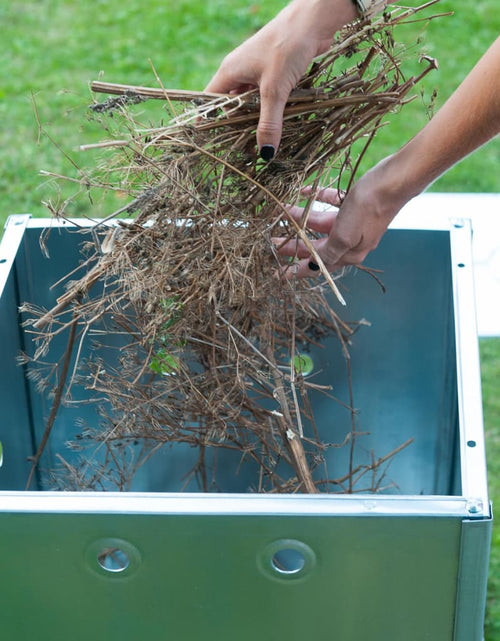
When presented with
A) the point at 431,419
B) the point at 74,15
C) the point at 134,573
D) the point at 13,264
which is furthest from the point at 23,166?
the point at 134,573

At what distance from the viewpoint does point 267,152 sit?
3.60ft

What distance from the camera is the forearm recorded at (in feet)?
3.65

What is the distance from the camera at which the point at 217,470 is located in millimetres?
1528

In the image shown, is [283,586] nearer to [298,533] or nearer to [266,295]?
[298,533]

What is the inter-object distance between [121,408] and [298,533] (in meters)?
0.37

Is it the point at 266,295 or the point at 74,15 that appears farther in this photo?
the point at 74,15

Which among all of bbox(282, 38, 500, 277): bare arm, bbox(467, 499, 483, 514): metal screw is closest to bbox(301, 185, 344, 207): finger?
bbox(282, 38, 500, 277): bare arm

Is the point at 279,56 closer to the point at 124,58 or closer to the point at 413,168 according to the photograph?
the point at 413,168

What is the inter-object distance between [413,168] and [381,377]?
0.43 metres

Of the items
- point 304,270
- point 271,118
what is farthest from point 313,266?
point 271,118

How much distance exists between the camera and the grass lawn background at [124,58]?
3.23m

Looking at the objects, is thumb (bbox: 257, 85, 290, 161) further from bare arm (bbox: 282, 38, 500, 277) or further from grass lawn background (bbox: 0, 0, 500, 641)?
grass lawn background (bbox: 0, 0, 500, 641)

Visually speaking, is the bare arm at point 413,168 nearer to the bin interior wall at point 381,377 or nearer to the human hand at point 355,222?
the human hand at point 355,222

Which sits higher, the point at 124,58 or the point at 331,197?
the point at 124,58
